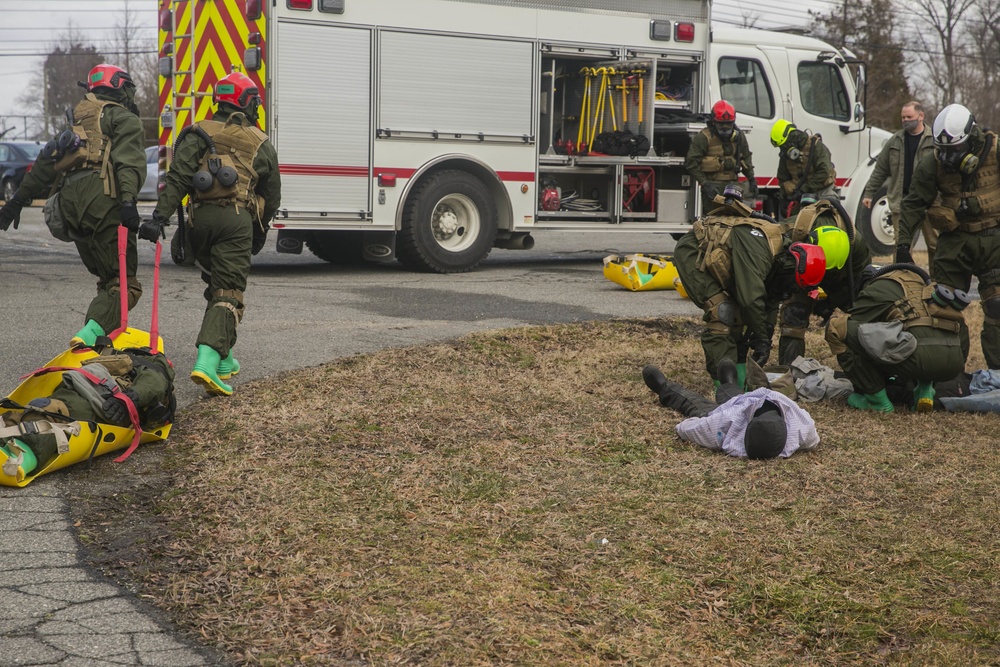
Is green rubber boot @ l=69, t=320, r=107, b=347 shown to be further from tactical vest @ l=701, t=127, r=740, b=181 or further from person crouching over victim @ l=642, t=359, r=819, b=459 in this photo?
tactical vest @ l=701, t=127, r=740, b=181

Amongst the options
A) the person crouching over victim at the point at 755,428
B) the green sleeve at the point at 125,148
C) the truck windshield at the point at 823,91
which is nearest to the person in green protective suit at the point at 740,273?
the person crouching over victim at the point at 755,428

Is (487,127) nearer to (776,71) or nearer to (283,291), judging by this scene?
(283,291)

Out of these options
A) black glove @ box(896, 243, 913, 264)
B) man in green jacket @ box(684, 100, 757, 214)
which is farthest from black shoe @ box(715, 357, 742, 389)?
man in green jacket @ box(684, 100, 757, 214)

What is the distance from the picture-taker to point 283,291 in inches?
409

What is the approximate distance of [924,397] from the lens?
609 cm

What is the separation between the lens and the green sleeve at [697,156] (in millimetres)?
11617

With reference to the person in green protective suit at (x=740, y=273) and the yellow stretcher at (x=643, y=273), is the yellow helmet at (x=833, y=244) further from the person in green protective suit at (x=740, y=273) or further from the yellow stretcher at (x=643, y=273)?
the yellow stretcher at (x=643, y=273)

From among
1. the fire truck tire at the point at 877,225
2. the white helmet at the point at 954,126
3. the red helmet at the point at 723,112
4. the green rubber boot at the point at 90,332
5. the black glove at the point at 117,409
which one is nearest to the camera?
the black glove at the point at 117,409

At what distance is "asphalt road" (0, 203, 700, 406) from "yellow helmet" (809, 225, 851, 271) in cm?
296

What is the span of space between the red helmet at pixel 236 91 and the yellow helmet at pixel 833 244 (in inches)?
123

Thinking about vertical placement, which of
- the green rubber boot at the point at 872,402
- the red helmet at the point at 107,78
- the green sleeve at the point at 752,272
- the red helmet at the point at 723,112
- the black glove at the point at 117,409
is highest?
the red helmet at the point at 723,112

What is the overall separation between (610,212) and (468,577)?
9486 millimetres

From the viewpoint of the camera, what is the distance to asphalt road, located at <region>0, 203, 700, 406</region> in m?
7.33

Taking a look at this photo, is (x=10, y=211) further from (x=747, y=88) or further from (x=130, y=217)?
(x=747, y=88)
